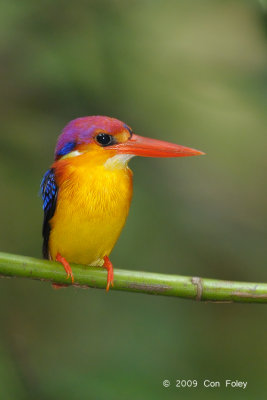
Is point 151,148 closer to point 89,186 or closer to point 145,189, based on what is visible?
point 89,186

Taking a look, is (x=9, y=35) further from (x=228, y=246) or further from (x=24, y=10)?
(x=228, y=246)

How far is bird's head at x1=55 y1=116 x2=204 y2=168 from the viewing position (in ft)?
5.39

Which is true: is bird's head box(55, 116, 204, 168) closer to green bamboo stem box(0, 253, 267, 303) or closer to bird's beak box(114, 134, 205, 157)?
bird's beak box(114, 134, 205, 157)

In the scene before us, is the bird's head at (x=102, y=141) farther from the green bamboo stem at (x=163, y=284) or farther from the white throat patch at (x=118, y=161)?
the green bamboo stem at (x=163, y=284)

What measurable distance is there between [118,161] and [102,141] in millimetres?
80

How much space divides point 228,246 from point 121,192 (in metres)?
1.39

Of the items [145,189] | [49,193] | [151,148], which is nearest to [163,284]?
[151,148]

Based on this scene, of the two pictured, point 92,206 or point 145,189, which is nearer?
point 92,206

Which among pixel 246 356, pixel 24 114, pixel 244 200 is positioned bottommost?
pixel 246 356

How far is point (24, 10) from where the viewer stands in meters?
2.24

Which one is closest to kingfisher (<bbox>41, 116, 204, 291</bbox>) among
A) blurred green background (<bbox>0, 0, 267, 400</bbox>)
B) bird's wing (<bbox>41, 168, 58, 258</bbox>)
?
bird's wing (<bbox>41, 168, 58, 258</bbox>)

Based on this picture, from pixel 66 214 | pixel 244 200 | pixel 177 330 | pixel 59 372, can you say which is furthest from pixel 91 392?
pixel 244 200

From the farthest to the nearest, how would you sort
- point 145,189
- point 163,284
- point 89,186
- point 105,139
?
point 145,189 → point 89,186 → point 105,139 → point 163,284

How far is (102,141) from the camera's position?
66.8 inches
